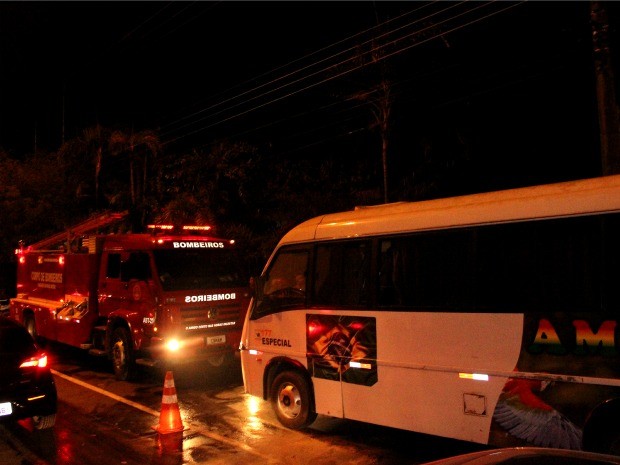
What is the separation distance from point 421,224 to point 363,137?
44.1 ft

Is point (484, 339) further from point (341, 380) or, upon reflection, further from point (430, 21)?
point (430, 21)

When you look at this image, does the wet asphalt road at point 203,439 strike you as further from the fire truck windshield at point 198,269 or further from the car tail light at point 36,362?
the fire truck windshield at point 198,269

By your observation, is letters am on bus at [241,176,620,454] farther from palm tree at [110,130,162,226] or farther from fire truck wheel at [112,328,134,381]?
palm tree at [110,130,162,226]

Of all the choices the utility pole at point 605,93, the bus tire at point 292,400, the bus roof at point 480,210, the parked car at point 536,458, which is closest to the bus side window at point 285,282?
the bus roof at point 480,210

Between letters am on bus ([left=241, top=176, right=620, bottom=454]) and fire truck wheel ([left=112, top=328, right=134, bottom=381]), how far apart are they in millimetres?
4530

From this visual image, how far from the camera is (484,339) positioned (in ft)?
17.3

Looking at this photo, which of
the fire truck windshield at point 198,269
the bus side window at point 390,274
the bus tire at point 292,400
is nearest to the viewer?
the bus side window at point 390,274

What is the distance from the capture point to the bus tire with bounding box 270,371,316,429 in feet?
23.2

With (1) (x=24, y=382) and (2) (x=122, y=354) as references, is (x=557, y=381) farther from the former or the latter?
(2) (x=122, y=354)

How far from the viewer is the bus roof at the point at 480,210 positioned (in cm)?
479

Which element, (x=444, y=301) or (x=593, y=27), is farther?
(x=593, y=27)

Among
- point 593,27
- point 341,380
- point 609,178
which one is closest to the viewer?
point 609,178

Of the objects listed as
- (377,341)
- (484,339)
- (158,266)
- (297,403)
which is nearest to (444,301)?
(484,339)

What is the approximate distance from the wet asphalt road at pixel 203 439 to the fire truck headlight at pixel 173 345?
2.66 ft
